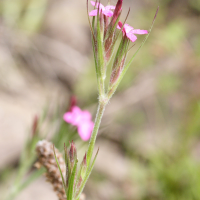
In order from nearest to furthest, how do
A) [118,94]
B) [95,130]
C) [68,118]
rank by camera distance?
[95,130] < [68,118] < [118,94]

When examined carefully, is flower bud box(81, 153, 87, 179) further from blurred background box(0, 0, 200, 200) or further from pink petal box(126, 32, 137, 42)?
blurred background box(0, 0, 200, 200)

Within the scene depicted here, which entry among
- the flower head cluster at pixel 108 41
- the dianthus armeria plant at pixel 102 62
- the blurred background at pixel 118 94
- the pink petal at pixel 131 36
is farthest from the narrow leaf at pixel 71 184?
the blurred background at pixel 118 94

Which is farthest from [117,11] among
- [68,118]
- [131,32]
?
[68,118]

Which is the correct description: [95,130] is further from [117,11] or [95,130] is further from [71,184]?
[117,11]

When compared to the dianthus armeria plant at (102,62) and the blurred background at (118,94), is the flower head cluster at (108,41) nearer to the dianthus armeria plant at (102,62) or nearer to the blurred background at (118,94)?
the dianthus armeria plant at (102,62)

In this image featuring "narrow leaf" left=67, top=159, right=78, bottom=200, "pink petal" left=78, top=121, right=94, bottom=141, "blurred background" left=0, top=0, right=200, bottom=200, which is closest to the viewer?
"narrow leaf" left=67, top=159, right=78, bottom=200

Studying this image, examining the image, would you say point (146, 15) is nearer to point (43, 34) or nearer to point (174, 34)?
point (174, 34)

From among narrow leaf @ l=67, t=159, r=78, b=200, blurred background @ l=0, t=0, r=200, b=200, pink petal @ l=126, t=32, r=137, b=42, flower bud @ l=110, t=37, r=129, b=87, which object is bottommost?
blurred background @ l=0, t=0, r=200, b=200

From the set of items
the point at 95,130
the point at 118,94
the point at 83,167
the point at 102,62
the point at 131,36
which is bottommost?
the point at 118,94

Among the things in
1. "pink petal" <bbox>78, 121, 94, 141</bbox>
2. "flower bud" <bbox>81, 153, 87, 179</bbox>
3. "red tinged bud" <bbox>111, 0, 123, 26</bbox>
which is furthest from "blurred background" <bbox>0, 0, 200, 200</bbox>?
"red tinged bud" <bbox>111, 0, 123, 26</bbox>

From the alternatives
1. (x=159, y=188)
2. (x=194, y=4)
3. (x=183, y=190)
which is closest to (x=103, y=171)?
(x=159, y=188)
